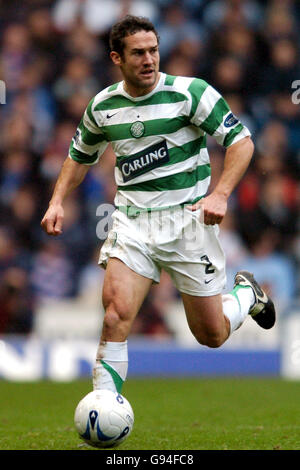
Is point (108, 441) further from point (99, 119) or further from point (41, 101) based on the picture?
point (41, 101)

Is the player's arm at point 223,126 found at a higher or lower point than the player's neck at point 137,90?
lower

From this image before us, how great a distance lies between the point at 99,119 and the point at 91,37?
8040mm

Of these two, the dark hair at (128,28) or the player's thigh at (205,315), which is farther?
the player's thigh at (205,315)

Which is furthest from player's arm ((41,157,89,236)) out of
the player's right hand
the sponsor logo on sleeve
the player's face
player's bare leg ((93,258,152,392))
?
the sponsor logo on sleeve

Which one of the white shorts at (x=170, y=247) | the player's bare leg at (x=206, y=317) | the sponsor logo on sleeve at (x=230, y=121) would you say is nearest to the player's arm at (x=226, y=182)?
the sponsor logo on sleeve at (x=230, y=121)

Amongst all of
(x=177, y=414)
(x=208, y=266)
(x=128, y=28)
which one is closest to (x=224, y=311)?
(x=208, y=266)

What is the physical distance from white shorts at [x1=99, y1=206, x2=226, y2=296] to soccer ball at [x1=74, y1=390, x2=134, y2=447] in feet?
2.70

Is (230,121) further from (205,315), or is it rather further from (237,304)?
(237,304)

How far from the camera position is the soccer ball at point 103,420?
5.45 m

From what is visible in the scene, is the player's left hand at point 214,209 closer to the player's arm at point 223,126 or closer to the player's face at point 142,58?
the player's arm at point 223,126

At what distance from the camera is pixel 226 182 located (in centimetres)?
579

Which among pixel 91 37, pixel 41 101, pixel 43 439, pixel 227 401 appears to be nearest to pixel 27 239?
pixel 41 101

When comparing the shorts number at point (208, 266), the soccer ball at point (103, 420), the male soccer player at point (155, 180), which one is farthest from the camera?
the shorts number at point (208, 266)

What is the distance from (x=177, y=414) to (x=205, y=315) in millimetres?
1835
